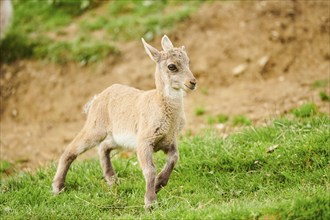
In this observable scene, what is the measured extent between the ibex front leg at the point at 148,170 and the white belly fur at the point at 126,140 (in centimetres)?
36

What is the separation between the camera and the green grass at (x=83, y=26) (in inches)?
494

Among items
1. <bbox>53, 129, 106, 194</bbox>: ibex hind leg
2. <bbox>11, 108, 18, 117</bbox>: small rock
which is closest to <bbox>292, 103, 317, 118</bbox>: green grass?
<bbox>53, 129, 106, 194</bbox>: ibex hind leg

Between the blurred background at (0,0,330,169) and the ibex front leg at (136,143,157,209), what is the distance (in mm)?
3821

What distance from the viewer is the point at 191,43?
12.2 m

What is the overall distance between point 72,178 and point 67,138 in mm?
3447

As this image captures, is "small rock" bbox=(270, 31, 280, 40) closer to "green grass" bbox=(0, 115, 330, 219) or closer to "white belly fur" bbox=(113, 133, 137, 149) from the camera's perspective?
"green grass" bbox=(0, 115, 330, 219)

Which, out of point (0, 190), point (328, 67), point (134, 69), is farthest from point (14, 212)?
point (328, 67)

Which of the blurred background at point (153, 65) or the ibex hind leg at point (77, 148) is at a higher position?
the ibex hind leg at point (77, 148)

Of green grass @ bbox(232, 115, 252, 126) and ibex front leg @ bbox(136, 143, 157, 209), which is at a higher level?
ibex front leg @ bbox(136, 143, 157, 209)

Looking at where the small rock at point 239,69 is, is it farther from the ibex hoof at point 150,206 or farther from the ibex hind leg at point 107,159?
the ibex hoof at point 150,206

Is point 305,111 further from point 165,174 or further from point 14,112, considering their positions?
point 14,112

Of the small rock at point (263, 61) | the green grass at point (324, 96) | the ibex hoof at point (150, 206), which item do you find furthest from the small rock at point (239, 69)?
the ibex hoof at point (150, 206)

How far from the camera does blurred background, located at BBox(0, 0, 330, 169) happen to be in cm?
1091

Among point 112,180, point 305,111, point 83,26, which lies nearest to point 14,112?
point 83,26
